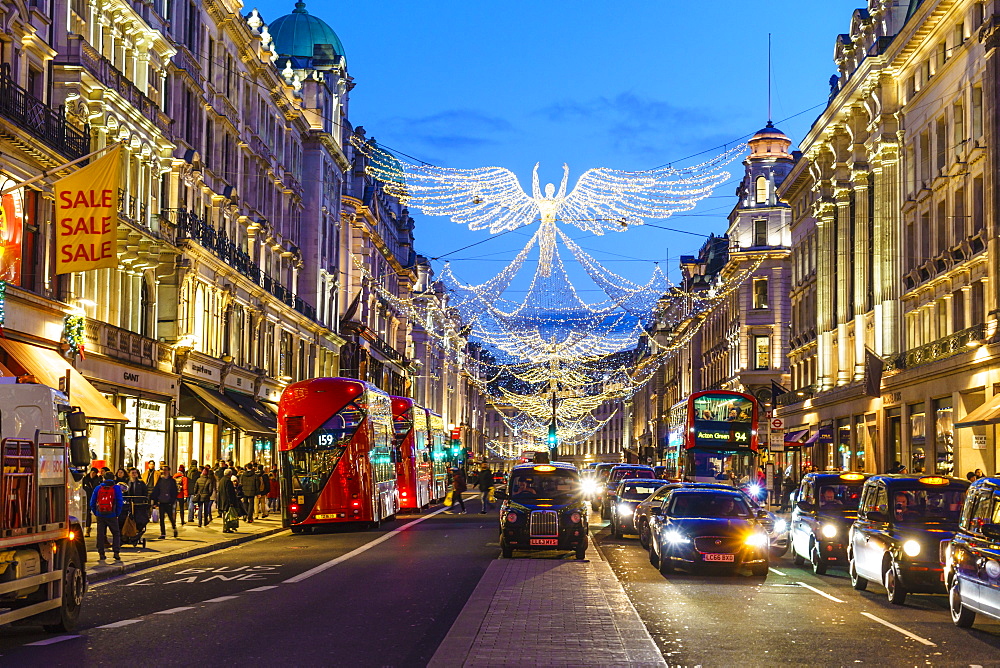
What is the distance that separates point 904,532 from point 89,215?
645 inches

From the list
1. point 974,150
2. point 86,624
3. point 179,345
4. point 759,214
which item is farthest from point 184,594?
point 759,214

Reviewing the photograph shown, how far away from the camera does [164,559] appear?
85.9 ft

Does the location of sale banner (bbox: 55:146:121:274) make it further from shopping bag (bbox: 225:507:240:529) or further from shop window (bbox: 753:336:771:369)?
shop window (bbox: 753:336:771:369)

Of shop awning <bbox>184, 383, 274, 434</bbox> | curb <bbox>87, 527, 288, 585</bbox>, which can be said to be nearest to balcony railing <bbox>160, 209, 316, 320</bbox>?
shop awning <bbox>184, 383, 274, 434</bbox>

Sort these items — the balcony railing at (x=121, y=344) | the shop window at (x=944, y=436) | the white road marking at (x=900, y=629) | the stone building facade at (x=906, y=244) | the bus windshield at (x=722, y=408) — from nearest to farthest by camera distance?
the white road marking at (x=900, y=629), the balcony railing at (x=121, y=344), the stone building facade at (x=906, y=244), the bus windshield at (x=722, y=408), the shop window at (x=944, y=436)

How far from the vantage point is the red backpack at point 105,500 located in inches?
982

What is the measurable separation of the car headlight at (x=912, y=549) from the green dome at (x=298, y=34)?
62742 mm

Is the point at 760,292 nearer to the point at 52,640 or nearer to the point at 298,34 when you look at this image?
the point at 298,34

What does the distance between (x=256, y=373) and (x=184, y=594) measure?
128 feet

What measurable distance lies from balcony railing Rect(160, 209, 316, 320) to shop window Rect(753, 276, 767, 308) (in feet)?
113

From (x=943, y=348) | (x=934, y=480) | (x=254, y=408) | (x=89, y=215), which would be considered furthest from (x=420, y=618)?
(x=254, y=408)

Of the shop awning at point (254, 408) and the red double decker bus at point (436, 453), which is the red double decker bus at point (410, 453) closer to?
the red double decker bus at point (436, 453)

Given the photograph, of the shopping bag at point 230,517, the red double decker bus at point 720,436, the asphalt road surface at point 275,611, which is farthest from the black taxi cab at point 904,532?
the red double decker bus at point 720,436

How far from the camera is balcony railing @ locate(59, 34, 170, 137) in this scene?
35.3 meters
